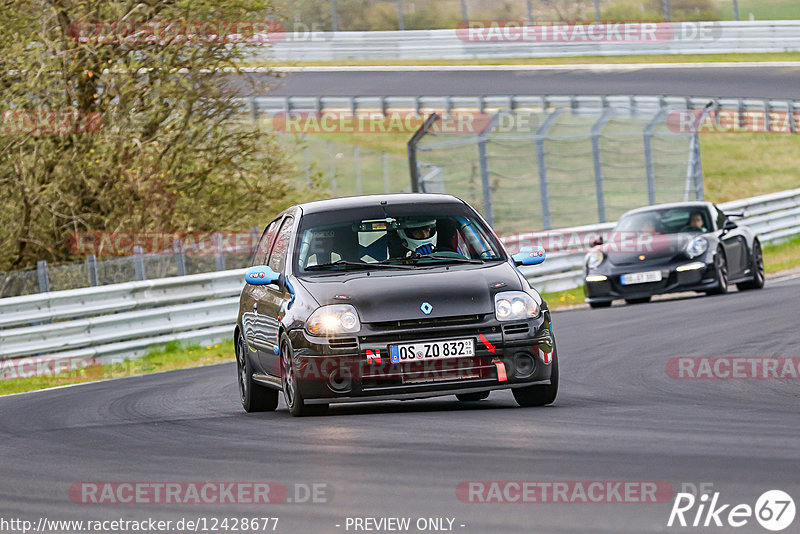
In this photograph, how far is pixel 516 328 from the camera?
9.12m

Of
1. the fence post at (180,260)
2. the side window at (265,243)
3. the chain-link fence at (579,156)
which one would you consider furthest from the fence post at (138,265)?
the side window at (265,243)

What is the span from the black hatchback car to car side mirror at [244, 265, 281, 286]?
1 centimetres

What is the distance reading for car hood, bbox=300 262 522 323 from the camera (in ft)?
29.5

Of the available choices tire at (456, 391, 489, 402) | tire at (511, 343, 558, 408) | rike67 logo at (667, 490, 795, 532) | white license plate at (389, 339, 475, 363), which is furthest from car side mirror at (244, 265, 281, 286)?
rike67 logo at (667, 490, 795, 532)

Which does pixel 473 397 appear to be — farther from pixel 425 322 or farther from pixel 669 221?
pixel 669 221

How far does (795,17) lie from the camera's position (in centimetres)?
4672

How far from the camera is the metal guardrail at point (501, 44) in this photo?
152 ft

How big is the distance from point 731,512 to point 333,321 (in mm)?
4057

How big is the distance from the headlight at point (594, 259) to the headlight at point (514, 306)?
448 inches

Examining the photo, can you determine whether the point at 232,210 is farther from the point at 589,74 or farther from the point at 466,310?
the point at 589,74

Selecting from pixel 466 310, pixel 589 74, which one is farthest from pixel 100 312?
pixel 589 74

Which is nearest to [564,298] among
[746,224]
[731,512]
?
[746,224]

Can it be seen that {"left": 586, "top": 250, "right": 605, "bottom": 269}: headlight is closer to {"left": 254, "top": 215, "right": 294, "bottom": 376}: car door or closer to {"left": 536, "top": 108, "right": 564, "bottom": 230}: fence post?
{"left": 536, "top": 108, "right": 564, "bottom": 230}: fence post

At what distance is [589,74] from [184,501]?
40231 millimetres
